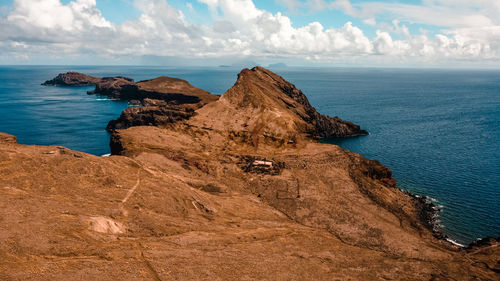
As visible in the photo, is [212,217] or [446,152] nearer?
[212,217]

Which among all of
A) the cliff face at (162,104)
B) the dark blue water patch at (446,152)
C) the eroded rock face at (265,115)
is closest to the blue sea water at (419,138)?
the dark blue water patch at (446,152)

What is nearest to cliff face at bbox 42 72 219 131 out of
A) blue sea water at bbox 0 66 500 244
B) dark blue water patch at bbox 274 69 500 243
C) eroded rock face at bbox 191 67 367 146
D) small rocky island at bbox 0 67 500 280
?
eroded rock face at bbox 191 67 367 146

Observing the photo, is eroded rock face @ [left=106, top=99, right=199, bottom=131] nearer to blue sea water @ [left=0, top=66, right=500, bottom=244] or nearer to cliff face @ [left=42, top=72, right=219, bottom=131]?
cliff face @ [left=42, top=72, right=219, bottom=131]

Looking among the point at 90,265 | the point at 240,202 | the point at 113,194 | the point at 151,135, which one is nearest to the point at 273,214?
the point at 240,202

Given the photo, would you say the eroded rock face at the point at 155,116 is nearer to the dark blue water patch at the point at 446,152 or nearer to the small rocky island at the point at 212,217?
the small rocky island at the point at 212,217

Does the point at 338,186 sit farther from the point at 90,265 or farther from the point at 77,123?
the point at 77,123

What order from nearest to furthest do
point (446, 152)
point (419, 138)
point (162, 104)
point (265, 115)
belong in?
point (265, 115) < point (446, 152) < point (419, 138) < point (162, 104)

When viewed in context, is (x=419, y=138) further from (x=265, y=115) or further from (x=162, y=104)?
→ (x=162, y=104)

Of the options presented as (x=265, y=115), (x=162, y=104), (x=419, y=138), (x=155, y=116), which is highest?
(x=162, y=104)

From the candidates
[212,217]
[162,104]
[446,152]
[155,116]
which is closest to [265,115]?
[155,116]
